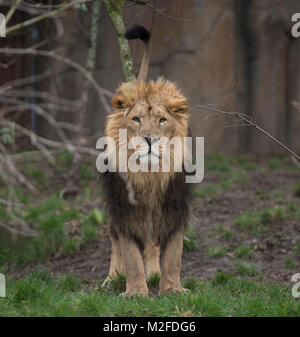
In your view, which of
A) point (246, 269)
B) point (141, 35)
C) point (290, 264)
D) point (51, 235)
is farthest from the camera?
point (51, 235)

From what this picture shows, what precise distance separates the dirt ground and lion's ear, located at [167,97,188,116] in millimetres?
1345

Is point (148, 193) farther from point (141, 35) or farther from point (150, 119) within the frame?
point (141, 35)

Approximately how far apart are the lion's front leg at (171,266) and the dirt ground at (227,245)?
41.7 inches

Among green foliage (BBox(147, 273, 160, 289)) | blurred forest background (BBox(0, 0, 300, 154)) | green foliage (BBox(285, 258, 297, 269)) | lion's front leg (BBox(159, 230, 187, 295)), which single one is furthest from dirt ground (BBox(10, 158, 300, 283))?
blurred forest background (BBox(0, 0, 300, 154))

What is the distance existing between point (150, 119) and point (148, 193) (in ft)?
1.85

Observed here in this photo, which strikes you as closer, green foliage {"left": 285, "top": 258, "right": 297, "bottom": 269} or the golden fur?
the golden fur

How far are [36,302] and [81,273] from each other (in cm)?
193

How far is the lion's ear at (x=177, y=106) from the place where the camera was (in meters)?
4.87

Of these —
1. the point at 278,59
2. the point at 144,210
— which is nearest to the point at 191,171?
the point at 144,210

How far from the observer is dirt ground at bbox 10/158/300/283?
20.7 ft

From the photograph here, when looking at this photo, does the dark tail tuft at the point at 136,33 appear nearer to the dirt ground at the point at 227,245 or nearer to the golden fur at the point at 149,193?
the golden fur at the point at 149,193

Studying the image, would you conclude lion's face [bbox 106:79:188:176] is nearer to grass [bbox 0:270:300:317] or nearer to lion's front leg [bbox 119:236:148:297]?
lion's front leg [bbox 119:236:148:297]

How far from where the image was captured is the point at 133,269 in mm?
4871

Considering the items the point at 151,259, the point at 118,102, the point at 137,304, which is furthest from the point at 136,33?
the point at 137,304
